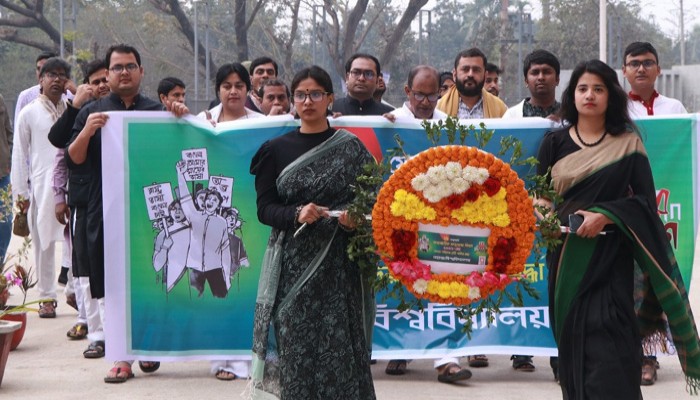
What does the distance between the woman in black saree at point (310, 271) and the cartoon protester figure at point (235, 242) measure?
183 cm

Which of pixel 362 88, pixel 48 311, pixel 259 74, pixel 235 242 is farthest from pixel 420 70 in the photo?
pixel 48 311

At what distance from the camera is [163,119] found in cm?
716

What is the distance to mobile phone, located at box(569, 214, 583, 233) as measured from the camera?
5.04 meters

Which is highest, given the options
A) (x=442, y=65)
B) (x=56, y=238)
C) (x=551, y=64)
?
(x=442, y=65)

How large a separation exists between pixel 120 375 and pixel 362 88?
250 centimetres

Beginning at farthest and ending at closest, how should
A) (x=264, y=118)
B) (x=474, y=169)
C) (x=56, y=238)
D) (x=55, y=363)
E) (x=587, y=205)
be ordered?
(x=56, y=238) < (x=55, y=363) < (x=264, y=118) < (x=587, y=205) < (x=474, y=169)

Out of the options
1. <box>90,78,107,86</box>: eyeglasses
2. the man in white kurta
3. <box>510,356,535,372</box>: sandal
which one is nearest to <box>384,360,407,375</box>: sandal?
<box>510,356,535,372</box>: sandal

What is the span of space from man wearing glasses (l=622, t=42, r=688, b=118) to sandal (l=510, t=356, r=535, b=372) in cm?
175

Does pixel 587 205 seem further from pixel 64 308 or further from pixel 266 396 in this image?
pixel 64 308

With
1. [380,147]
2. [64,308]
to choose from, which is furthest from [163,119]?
[64,308]

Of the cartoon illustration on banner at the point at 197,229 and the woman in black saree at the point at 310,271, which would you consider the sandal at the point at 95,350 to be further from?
the woman in black saree at the point at 310,271

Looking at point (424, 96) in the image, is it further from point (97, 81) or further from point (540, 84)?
point (97, 81)

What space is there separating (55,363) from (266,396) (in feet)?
9.36

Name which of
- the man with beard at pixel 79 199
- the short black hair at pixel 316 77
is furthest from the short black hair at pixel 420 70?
the man with beard at pixel 79 199
